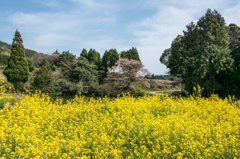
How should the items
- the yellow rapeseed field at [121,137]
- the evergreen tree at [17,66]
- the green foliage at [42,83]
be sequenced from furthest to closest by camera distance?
the green foliage at [42,83] → the evergreen tree at [17,66] → the yellow rapeseed field at [121,137]

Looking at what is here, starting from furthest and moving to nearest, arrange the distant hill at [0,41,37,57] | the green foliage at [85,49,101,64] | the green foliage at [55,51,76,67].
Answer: the green foliage at [85,49,101,64] < the distant hill at [0,41,37,57] < the green foliage at [55,51,76,67]

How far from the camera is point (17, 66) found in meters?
16.8

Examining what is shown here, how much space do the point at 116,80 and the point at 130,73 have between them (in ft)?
9.05

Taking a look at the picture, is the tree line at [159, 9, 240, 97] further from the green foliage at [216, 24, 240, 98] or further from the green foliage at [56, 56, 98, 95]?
the green foliage at [56, 56, 98, 95]

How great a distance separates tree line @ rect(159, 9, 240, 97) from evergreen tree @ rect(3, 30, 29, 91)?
1651cm

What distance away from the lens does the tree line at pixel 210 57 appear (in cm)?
1469

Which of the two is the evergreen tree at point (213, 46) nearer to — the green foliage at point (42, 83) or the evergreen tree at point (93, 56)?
the green foliage at point (42, 83)

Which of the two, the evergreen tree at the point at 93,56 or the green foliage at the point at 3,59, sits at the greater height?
the evergreen tree at the point at 93,56

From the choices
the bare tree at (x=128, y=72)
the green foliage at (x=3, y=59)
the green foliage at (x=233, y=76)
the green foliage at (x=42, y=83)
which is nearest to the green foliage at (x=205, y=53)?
the green foliage at (x=233, y=76)

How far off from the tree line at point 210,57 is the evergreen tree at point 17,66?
16.5 m

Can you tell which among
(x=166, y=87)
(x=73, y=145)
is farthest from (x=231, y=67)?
(x=73, y=145)

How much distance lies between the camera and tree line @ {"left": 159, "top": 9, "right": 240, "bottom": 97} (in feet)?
48.2

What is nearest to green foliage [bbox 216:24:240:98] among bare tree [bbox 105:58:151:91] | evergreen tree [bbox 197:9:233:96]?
evergreen tree [bbox 197:9:233:96]

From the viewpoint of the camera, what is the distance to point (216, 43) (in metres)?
15.3
